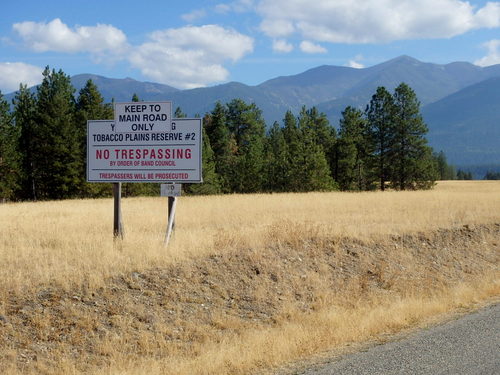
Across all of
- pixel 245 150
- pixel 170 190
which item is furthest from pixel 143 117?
pixel 245 150

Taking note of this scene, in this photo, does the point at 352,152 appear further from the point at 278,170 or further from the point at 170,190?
the point at 170,190

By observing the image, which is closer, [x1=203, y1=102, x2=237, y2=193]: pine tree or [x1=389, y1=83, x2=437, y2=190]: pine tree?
[x1=389, y1=83, x2=437, y2=190]: pine tree

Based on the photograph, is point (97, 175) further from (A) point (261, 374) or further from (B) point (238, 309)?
(A) point (261, 374)

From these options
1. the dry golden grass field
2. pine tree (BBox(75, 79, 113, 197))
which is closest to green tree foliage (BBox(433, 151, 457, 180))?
pine tree (BBox(75, 79, 113, 197))

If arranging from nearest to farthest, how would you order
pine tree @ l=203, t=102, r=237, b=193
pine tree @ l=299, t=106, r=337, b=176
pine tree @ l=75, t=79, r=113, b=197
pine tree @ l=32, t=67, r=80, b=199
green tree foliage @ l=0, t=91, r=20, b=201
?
green tree foliage @ l=0, t=91, r=20, b=201, pine tree @ l=32, t=67, r=80, b=199, pine tree @ l=75, t=79, r=113, b=197, pine tree @ l=299, t=106, r=337, b=176, pine tree @ l=203, t=102, r=237, b=193

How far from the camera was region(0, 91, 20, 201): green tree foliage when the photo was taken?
43188mm

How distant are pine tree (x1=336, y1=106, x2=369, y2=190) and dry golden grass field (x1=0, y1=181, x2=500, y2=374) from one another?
4626 centimetres

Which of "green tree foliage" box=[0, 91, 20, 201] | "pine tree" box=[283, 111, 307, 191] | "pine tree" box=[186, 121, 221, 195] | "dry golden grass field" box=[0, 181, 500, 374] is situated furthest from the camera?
"pine tree" box=[186, 121, 221, 195]

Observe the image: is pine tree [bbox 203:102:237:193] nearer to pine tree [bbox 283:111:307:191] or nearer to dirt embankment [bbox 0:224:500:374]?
pine tree [bbox 283:111:307:191]

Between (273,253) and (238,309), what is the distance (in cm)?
249

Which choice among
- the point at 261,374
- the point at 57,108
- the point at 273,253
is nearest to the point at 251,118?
the point at 57,108

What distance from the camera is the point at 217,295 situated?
9.43 m

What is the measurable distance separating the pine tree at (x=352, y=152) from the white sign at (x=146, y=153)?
48975 millimetres

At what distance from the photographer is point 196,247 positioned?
11.1m
